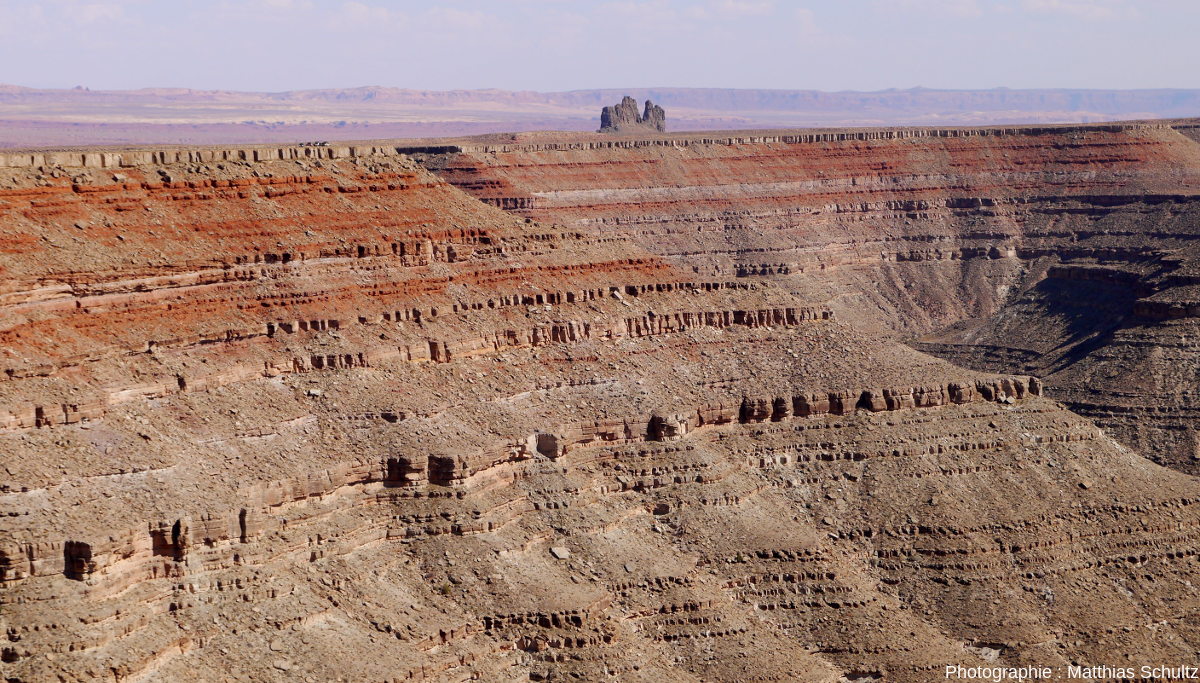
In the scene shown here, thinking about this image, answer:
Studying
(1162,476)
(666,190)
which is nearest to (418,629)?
(1162,476)

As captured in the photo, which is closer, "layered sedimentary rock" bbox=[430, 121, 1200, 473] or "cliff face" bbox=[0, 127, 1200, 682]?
"cliff face" bbox=[0, 127, 1200, 682]

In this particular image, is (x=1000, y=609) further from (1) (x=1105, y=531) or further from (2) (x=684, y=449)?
(2) (x=684, y=449)

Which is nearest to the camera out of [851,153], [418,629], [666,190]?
[418,629]

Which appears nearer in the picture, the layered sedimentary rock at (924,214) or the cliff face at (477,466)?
the cliff face at (477,466)

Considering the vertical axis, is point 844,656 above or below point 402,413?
below

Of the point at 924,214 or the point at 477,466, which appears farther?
the point at 924,214

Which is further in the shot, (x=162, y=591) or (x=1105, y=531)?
(x=1105, y=531)

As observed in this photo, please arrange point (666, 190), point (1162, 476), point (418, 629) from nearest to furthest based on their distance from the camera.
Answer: point (418, 629) < point (1162, 476) < point (666, 190)

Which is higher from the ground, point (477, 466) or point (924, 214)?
point (477, 466)
